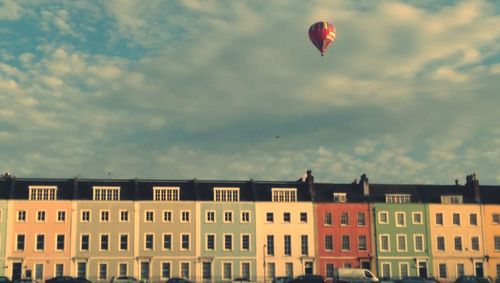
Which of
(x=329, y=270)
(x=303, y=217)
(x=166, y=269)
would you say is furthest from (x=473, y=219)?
(x=166, y=269)

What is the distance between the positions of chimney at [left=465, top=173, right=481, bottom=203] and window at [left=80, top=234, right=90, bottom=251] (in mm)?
51831

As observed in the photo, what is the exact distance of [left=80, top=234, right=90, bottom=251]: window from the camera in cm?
8906

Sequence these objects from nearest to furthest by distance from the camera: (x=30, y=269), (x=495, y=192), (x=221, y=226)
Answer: (x=30, y=269), (x=221, y=226), (x=495, y=192)

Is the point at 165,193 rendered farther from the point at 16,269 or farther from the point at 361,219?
the point at 361,219

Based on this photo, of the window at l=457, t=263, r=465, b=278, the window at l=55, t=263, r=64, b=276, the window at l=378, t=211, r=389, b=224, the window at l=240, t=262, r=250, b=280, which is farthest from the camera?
the window at l=378, t=211, r=389, b=224

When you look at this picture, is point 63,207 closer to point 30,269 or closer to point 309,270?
point 30,269

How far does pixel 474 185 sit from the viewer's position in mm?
98938

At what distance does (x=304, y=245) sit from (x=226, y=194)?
1208 cm

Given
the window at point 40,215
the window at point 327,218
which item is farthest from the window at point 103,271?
the window at point 327,218

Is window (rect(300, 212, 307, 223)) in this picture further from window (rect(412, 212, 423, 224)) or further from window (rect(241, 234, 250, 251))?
window (rect(412, 212, 423, 224))

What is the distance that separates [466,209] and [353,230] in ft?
53.0

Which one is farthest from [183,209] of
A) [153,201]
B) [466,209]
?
[466,209]

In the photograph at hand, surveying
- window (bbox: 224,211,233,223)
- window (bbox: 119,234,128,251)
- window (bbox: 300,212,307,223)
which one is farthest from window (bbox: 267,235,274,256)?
window (bbox: 119,234,128,251)

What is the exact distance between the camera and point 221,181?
95.6 m
